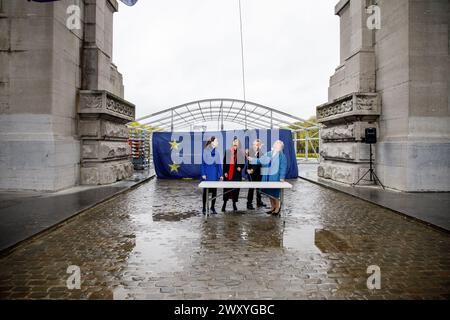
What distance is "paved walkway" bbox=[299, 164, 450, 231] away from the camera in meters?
7.18

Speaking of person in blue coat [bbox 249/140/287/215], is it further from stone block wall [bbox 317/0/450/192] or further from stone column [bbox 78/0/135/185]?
stone column [bbox 78/0/135/185]

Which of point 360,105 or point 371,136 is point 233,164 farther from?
point 360,105

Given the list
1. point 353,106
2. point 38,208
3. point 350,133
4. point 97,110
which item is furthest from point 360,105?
point 38,208

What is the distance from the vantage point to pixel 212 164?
8.93 metres

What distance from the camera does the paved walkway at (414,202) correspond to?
718 cm

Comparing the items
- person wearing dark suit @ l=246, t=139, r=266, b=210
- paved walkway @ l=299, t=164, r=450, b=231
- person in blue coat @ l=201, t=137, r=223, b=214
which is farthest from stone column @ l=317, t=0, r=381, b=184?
person in blue coat @ l=201, t=137, r=223, b=214

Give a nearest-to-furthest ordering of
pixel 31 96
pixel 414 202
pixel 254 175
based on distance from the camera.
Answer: pixel 414 202 → pixel 254 175 → pixel 31 96

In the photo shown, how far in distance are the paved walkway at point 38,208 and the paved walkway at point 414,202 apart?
745cm

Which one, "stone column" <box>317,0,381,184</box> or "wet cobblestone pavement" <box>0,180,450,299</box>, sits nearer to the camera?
"wet cobblestone pavement" <box>0,180,450,299</box>

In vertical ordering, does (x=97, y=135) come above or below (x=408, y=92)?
below

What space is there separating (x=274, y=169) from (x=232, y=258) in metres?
4.16

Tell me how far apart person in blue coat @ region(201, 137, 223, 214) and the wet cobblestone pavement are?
1220mm

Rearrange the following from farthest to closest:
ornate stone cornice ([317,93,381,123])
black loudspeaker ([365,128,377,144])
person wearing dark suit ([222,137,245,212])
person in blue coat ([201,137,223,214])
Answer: ornate stone cornice ([317,93,381,123]) < black loudspeaker ([365,128,377,144]) < person wearing dark suit ([222,137,245,212]) < person in blue coat ([201,137,223,214])

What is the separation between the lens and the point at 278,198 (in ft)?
28.1
